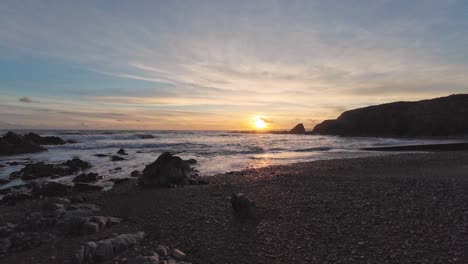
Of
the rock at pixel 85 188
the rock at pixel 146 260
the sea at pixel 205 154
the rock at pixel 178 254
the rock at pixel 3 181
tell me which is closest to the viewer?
the rock at pixel 146 260

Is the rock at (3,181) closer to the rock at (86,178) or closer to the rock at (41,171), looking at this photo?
the rock at (41,171)

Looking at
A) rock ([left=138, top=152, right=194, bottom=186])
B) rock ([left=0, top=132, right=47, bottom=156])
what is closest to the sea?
rock ([left=0, top=132, right=47, bottom=156])

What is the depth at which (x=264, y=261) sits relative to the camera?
7.37 metres

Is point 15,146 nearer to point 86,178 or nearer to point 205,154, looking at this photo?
point 205,154

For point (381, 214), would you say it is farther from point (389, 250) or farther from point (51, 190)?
point (51, 190)

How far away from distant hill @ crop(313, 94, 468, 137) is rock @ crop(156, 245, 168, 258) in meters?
74.5

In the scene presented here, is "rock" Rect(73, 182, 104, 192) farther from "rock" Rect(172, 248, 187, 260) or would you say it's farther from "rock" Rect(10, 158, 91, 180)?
"rock" Rect(172, 248, 187, 260)

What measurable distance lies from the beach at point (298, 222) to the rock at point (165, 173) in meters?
1.28

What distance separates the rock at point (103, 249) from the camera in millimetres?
7602

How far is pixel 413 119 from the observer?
2953 inches

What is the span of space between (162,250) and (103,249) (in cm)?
139

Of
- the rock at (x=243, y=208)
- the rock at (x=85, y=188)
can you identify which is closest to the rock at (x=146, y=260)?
the rock at (x=243, y=208)

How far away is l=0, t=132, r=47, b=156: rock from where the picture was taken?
122 feet

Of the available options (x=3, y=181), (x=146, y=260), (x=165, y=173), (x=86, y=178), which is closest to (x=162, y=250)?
(x=146, y=260)
